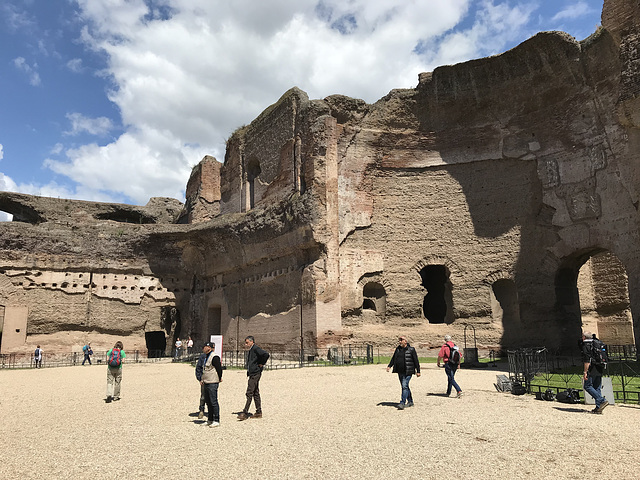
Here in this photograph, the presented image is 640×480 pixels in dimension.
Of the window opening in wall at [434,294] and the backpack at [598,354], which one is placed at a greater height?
the window opening in wall at [434,294]

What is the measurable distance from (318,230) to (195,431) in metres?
11.4

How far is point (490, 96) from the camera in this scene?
18547 mm

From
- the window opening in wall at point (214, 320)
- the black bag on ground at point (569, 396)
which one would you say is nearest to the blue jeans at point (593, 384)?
the black bag on ground at point (569, 396)

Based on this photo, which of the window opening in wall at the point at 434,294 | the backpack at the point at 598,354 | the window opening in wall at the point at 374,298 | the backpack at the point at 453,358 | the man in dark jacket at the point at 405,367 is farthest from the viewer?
the window opening in wall at the point at 434,294

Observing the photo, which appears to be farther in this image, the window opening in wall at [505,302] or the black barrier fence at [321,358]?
the window opening in wall at [505,302]

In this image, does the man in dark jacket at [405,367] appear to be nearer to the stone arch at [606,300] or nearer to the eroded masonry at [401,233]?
the eroded masonry at [401,233]

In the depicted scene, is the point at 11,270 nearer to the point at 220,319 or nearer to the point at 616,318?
the point at 220,319

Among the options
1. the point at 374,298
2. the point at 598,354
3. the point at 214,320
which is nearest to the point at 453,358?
the point at 598,354

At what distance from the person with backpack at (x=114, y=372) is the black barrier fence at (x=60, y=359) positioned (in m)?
10.6

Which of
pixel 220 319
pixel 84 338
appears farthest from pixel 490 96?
pixel 84 338

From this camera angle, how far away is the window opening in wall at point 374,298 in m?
18.3

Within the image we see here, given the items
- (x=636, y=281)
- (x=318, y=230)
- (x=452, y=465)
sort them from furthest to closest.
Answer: (x=318, y=230) → (x=636, y=281) → (x=452, y=465)

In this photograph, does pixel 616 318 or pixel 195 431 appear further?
pixel 616 318

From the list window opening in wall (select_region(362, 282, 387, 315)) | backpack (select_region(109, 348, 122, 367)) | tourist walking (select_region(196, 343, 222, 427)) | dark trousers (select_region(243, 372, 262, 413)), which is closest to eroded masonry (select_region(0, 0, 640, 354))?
window opening in wall (select_region(362, 282, 387, 315))
